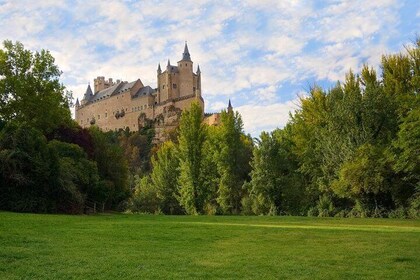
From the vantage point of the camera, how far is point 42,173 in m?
24.4

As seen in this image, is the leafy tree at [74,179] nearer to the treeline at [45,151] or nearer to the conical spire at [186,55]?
the treeline at [45,151]

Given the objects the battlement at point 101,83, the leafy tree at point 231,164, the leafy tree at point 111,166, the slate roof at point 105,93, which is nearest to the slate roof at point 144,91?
the slate roof at point 105,93

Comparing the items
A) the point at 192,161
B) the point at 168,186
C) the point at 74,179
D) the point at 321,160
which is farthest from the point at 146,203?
the point at 74,179

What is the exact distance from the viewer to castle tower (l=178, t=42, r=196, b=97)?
116 metres

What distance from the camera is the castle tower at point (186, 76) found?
381ft

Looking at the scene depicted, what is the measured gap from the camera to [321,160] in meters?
36.2

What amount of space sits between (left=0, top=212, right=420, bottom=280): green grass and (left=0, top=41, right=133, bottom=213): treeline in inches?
362

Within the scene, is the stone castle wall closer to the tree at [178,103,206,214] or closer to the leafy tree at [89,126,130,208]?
the tree at [178,103,206,214]

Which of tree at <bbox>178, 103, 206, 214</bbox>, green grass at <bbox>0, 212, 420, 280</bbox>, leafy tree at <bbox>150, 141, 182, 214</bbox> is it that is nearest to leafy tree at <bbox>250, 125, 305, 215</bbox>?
tree at <bbox>178, 103, 206, 214</bbox>

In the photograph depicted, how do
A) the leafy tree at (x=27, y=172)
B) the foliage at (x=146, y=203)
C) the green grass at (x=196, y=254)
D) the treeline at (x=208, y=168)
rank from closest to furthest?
the green grass at (x=196, y=254) → the leafy tree at (x=27, y=172) → the treeline at (x=208, y=168) → the foliage at (x=146, y=203)

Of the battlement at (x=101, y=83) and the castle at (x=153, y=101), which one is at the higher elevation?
the battlement at (x=101, y=83)

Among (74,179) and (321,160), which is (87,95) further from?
(74,179)

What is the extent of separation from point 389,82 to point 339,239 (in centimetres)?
2349

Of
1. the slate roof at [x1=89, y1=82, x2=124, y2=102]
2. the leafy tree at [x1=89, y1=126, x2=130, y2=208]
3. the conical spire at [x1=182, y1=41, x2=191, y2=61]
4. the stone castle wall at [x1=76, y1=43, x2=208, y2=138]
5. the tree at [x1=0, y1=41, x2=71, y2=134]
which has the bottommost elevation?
the leafy tree at [x1=89, y1=126, x2=130, y2=208]
